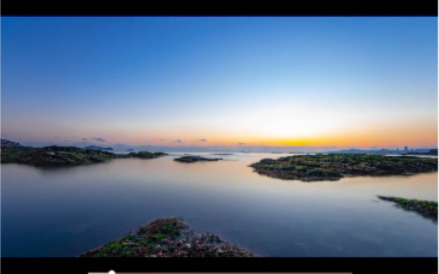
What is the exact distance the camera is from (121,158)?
316cm

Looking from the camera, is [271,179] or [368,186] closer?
[368,186]

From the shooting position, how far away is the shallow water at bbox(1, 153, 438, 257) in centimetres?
210

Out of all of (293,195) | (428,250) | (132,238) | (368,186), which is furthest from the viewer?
(293,195)

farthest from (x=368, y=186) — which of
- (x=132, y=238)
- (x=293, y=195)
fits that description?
(x=132, y=238)

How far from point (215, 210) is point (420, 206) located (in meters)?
2.66

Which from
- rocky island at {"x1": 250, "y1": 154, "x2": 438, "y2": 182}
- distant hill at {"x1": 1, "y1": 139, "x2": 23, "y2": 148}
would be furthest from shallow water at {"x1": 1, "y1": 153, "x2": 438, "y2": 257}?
distant hill at {"x1": 1, "y1": 139, "x2": 23, "y2": 148}

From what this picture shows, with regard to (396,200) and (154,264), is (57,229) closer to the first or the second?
(154,264)

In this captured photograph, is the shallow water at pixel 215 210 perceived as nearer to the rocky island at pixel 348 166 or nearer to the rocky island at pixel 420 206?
the rocky island at pixel 420 206

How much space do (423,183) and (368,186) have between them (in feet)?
1.92

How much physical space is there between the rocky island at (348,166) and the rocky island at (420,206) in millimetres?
527

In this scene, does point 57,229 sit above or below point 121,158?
below

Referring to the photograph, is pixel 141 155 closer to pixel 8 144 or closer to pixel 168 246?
pixel 168 246

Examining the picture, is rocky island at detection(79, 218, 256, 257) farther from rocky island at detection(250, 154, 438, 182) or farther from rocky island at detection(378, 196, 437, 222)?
rocky island at detection(378, 196, 437, 222)
